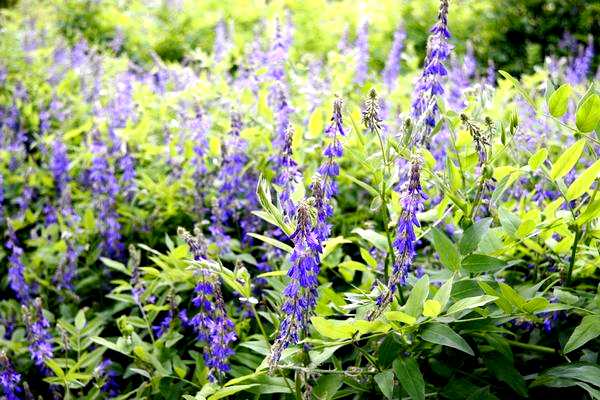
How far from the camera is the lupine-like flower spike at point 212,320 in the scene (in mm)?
2256

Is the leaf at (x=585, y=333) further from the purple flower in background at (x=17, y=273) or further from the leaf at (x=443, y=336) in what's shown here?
the purple flower in background at (x=17, y=273)

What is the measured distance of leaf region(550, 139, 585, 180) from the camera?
2.11 m

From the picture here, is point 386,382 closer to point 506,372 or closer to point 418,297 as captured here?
point 418,297

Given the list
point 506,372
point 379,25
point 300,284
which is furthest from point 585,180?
point 379,25

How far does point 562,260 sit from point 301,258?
1123 mm

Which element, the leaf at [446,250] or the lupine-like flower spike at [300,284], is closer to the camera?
the lupine-like flower spike at [300,284]

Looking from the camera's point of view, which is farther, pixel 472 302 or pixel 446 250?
pixel 446 250

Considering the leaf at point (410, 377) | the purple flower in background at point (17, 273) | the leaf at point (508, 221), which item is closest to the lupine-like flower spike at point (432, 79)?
the leaf at point (508, 221)

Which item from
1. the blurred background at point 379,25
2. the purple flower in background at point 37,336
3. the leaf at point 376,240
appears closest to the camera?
the leaf at point 376,240

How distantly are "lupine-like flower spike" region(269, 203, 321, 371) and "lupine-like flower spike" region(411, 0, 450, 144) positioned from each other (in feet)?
2.20

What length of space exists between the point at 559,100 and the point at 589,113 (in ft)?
0.35

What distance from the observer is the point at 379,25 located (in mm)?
9648

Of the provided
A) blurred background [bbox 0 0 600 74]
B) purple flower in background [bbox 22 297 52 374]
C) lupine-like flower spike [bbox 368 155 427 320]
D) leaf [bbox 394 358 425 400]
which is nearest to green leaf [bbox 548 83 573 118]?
lupine-like flower spike [bbox 368 155 427 320]

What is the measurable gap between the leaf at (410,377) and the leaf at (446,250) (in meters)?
0.32
